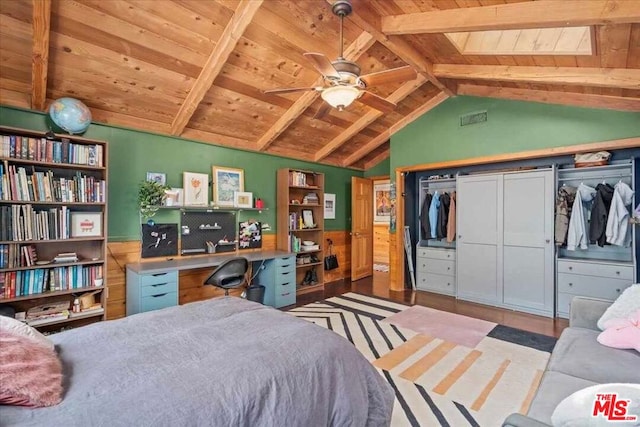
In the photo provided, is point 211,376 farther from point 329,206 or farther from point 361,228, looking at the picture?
point 361,228

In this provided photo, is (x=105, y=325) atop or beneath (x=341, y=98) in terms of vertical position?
beneath

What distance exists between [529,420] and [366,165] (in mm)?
5716

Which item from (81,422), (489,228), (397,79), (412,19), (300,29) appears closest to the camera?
(81,422)

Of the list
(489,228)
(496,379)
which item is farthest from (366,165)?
(496,379)

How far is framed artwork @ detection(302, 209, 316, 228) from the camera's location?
5.18 metres

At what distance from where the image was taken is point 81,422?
937mm


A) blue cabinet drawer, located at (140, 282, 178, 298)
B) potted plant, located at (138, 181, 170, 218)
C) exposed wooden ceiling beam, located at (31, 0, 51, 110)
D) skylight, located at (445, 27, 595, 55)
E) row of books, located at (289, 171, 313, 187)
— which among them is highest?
skylight, located at (445, 27, 595, 55)

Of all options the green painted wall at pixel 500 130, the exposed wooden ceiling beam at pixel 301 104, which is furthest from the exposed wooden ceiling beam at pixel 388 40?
the green painted wall at pixel 500 130

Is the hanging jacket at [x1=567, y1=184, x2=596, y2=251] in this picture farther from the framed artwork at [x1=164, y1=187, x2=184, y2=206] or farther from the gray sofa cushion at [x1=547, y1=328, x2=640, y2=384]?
the framed artwork at [x1=164, y1=187, x2=184, y2=206]

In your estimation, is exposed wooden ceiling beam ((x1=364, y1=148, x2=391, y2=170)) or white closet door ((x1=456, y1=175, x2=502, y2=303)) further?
exposed wooden ceiling beam ((x1=364, y1=148, x2=391, y2=170))

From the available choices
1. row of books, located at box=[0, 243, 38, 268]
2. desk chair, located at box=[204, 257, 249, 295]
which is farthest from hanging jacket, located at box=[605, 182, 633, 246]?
row of books, located at box=[0, 243, 38, 268]

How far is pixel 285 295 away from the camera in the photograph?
14.1 ft

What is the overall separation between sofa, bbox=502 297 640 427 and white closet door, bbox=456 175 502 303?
2188 mm

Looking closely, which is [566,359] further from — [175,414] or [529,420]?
[175,414]
